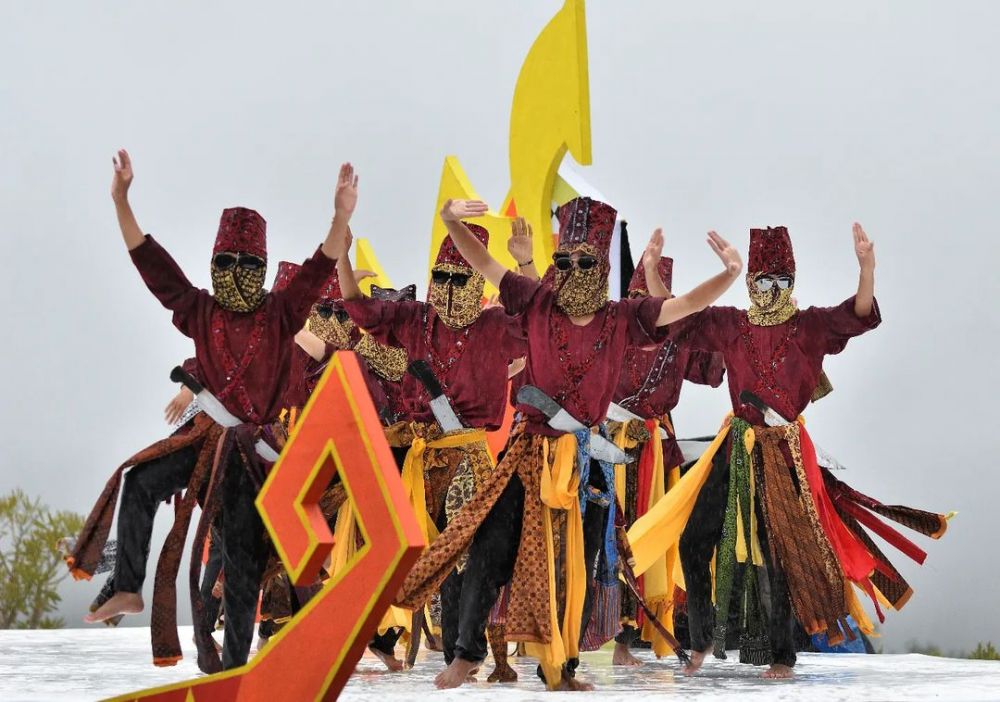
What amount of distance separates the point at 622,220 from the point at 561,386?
286 centimetres

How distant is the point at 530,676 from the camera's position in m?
5.18

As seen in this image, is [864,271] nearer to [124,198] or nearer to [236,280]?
[236,280]

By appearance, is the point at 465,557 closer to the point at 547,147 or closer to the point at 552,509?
the point at 552,509

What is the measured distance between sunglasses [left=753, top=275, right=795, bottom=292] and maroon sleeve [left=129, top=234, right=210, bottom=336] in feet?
7.82

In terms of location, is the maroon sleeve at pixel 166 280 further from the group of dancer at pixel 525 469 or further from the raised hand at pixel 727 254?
the raised hand at pixel 727 254

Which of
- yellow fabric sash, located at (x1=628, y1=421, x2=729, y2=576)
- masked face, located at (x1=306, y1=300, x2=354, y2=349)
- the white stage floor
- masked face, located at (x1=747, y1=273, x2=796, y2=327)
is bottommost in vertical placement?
the white stage floor

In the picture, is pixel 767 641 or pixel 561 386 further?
pixel 767 641

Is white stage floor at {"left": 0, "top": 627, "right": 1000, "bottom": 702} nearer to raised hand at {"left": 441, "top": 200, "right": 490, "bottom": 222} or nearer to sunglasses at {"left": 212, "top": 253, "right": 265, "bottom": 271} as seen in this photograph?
Answer: sunglasses at {"left": 212, "top": 253, "right": 265, "bottom": 271}

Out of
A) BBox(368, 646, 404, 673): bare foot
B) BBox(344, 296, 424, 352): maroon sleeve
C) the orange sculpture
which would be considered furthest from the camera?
BBox(344, 296, 424, 352): maroon sleeve

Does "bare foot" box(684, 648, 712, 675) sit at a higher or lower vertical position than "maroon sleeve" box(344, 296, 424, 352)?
lower

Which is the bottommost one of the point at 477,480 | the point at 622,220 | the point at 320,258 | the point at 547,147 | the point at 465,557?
the point at 465,557

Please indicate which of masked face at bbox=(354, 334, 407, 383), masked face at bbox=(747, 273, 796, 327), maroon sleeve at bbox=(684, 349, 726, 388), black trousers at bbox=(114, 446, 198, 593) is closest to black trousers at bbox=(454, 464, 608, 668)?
black trousers at bbox=(114, 446, 198, 593)

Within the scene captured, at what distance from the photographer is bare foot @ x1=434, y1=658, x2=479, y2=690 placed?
451 centimetres

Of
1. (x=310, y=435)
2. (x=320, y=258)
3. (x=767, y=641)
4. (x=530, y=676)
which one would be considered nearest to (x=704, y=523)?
(x=767, y=641)
